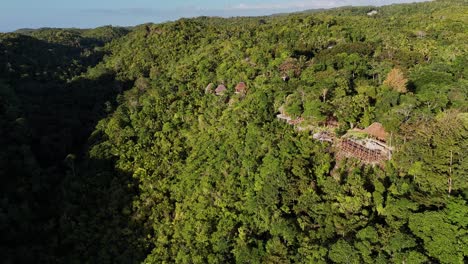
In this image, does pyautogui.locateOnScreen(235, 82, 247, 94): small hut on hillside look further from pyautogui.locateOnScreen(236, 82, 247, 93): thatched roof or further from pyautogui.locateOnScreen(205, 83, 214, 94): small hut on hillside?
pyautogui.locateOnScreen(205, 83, 214, 94): small hut on hillside

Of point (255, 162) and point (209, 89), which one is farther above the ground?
point (209, 89)

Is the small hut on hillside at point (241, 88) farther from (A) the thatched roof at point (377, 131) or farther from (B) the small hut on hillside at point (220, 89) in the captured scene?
(A) the thatched roof at point (377, 131)

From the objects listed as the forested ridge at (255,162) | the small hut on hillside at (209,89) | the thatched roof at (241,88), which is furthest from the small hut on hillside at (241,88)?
the small hut on hillside at (209,89)

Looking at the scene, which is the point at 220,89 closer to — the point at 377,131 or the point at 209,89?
the point at 209,89

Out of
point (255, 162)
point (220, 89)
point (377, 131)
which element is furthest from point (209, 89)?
point (377, 131)

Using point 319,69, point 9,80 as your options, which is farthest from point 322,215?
point 9,80

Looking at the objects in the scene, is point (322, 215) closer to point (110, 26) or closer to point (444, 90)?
point (444, 90)
